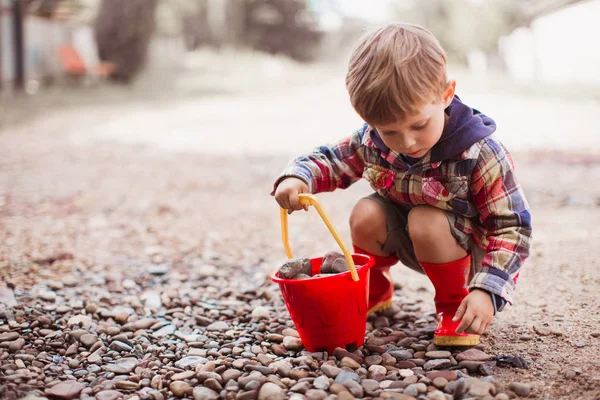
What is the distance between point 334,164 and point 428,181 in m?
0.37

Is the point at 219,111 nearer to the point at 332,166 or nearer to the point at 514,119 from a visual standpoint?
the point at 514,119

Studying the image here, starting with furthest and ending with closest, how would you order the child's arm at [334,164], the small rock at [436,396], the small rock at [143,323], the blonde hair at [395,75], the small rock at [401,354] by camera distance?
the small rock at [143,323], the child's arm at [334,164], the small rock at [401,354], the blonde hair at [395,75], the small rock at [436,396]

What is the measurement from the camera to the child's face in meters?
1.76

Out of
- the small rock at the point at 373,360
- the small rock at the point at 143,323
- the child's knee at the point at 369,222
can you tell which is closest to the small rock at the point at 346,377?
the small rock at the point at 373,360

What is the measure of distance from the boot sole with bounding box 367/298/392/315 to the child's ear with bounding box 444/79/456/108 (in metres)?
0.82

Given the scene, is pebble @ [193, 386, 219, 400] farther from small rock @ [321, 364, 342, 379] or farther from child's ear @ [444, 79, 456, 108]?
child's ear @ [444, 79, 456, 108]

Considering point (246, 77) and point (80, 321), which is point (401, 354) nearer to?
point (80, 321)

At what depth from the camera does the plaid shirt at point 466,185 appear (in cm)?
183

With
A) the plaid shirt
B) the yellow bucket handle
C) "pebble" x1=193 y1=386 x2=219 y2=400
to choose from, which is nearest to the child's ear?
the plaid shirt

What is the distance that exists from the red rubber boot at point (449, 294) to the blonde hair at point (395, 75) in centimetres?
56

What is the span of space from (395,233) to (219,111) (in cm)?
826

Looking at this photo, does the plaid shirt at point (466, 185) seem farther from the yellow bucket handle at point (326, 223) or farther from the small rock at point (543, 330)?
the small rock at point (543, 330)

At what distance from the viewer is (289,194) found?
6.47 feet

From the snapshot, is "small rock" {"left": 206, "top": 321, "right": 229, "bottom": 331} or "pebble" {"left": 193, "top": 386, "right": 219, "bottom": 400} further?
"small rock" {"left": 206, "top": 321, "right": 229, "bottom": 331}
